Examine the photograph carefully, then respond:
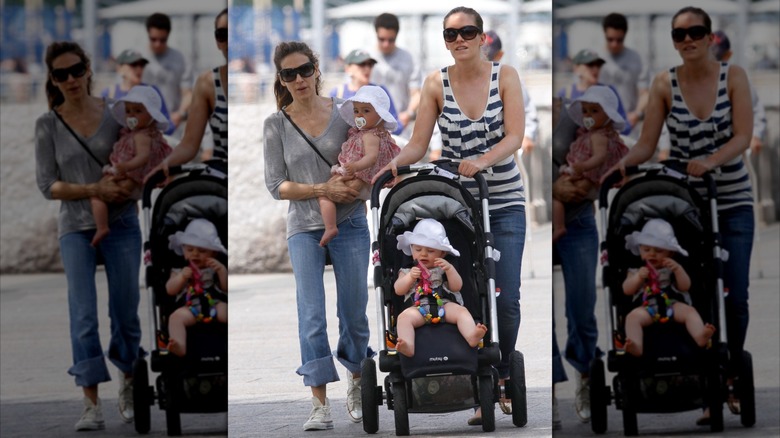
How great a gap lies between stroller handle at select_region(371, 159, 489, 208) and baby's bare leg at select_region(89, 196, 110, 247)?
0.88 m

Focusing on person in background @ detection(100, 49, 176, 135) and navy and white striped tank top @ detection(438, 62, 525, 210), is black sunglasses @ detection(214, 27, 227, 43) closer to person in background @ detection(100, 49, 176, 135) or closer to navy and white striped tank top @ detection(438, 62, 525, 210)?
person in background @ detection(100, 49, 176, 135)

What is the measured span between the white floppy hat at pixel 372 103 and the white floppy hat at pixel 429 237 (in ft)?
1.48

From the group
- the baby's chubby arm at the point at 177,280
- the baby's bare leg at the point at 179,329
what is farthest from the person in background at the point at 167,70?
the baby's bare leg at the point at 179,329

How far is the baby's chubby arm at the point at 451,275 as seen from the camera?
243 inches

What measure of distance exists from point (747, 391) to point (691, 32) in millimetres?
1125

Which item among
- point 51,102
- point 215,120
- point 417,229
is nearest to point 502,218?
point 417,229

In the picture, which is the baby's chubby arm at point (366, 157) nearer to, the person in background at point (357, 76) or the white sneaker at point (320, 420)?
the person in background at point (357, 76)

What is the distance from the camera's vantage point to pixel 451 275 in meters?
6.19

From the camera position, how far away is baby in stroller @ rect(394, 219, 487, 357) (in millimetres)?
6156

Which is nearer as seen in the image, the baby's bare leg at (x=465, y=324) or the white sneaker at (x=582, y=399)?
the white sneaker at (x=582, y=399)

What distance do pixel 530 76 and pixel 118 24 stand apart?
8.74 feet

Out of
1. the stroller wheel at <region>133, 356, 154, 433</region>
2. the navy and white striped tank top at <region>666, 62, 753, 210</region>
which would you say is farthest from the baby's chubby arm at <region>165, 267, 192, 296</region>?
the navy and white striped tank top at <region>666, 62, 753, 210</region>

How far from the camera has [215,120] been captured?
5891 millimetres

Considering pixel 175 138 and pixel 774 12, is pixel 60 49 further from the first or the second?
pixel 774 12
